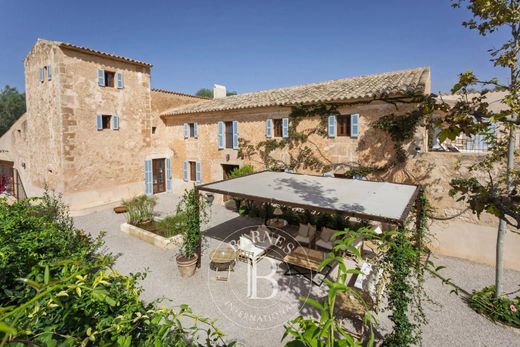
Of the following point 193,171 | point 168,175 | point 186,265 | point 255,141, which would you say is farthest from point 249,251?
point 168,175

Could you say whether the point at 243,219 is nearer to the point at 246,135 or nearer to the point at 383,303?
the point at 246,135

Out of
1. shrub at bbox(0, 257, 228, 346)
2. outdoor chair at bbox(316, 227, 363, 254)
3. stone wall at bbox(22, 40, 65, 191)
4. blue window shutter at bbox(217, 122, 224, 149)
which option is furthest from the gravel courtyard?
stone wall at bbox(22, 40, 65, 191)

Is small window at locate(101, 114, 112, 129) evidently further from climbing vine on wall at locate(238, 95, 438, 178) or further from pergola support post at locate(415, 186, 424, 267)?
pergola support post at locate(415, 186, 424, 267)

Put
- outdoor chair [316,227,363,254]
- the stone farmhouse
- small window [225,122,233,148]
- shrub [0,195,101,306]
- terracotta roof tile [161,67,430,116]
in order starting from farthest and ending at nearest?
small window [225,122,233,148] < terracotta roof tile [161,67,430,116] < the stone farmhouse < outdoor chair [316,227,363,254] < shrub [0,195,101,306]

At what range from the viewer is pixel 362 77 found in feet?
41.9

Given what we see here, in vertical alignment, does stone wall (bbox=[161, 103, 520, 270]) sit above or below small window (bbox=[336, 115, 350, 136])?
below

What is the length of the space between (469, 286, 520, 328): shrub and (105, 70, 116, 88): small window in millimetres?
16031

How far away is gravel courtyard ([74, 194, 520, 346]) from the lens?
5.06m

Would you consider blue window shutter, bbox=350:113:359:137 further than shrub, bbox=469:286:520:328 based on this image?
Yes

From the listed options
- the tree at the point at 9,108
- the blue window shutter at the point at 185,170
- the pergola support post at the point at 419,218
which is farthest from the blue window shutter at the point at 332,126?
the tree at the point at 9,108

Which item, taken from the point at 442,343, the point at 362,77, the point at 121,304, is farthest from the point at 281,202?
the point at 362,77

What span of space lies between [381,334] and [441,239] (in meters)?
4.99

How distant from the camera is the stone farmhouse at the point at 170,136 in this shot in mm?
8609

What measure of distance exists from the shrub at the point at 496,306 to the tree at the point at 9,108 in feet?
144
